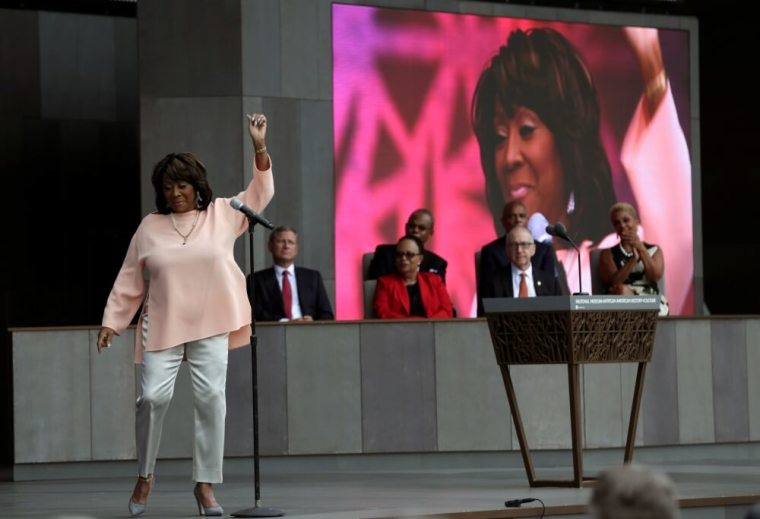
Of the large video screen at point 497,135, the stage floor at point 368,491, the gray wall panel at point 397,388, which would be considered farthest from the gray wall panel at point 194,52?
the stage floor at point 368,491

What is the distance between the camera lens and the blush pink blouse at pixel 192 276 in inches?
261

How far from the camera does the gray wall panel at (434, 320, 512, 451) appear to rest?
9.53 m

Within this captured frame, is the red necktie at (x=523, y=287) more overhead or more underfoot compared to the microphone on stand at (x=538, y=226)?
more underfoot

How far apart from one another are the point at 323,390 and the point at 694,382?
240cm

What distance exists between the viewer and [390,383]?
947cm

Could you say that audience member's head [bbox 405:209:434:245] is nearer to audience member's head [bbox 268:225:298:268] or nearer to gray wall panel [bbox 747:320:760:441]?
audience member's head [bbox 268:225:298:268]

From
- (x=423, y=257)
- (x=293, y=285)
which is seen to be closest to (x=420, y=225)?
(x=423, y=257)

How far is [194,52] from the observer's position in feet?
39.2

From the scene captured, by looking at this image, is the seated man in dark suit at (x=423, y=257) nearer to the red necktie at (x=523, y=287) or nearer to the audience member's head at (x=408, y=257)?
the audience member's head at (x=408, y=257)

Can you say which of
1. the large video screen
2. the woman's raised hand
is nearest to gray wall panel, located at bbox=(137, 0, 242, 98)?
the large video screen

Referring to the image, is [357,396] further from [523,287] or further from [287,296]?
[523,287]

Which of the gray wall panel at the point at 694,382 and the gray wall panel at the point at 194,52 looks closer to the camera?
the gray wall panel at the point at 694,382

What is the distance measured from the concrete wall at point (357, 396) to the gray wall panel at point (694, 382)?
0.6 inches

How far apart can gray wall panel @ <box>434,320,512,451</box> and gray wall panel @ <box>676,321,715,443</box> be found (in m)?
1.17
